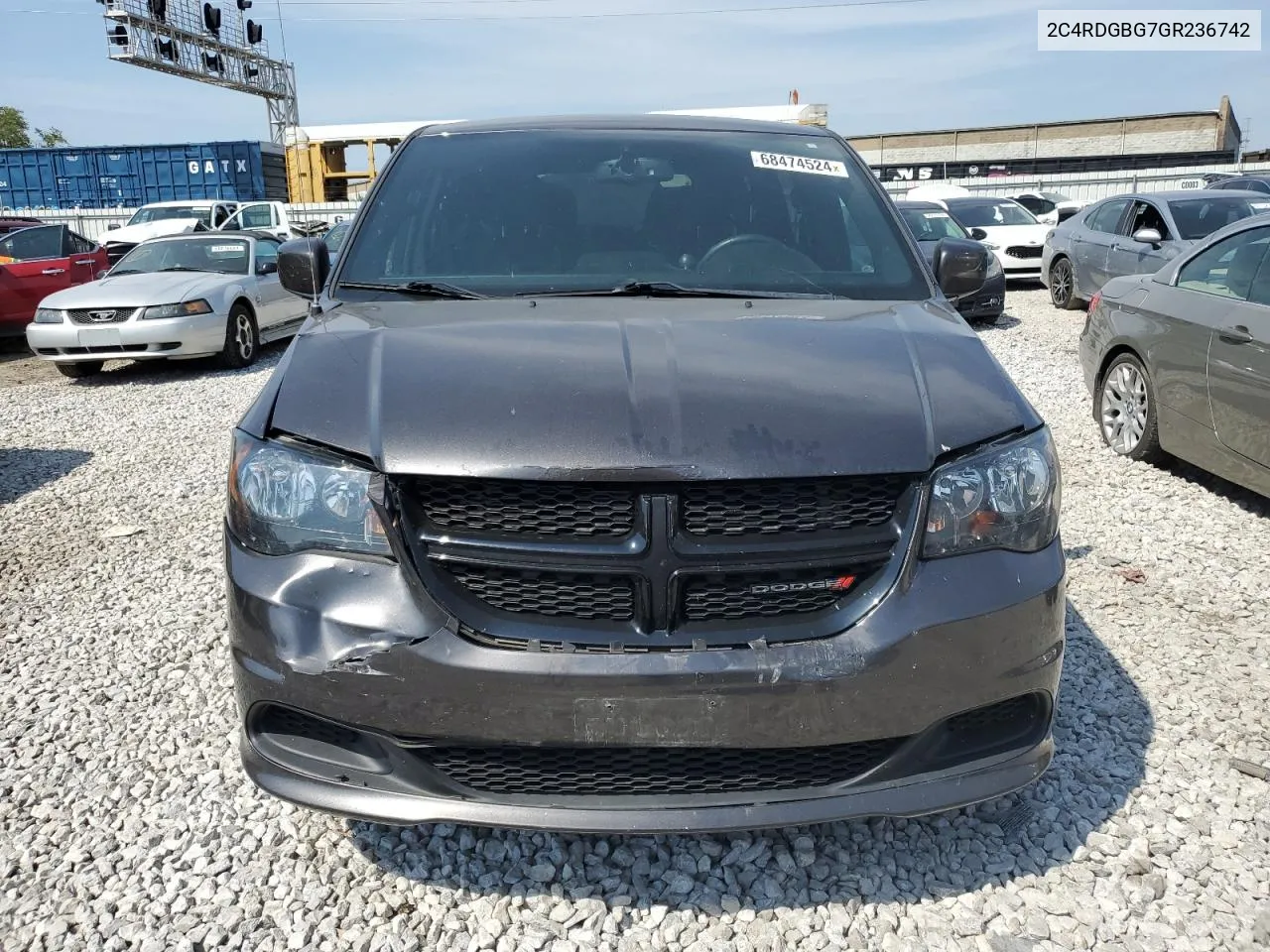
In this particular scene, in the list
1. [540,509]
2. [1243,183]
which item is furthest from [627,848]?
[1243,183]

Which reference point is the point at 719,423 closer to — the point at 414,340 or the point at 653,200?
the point at 414,340

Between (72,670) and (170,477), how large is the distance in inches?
120

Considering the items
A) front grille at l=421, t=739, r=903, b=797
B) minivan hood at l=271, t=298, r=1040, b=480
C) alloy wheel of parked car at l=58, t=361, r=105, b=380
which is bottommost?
front grille at l=421, t=739, r=903, b=797

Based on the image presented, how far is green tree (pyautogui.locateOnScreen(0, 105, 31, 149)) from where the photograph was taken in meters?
73.4

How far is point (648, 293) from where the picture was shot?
112 inches

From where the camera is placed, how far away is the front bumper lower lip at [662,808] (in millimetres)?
2006

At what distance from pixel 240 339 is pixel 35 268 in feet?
13.0

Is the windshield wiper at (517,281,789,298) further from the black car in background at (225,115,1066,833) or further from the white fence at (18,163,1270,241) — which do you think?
the white fence at (18,163,1270,241)

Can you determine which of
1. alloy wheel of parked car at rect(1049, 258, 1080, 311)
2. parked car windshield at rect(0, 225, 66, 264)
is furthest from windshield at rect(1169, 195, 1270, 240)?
parked car windshield at rect(0, 225, 66, 264)

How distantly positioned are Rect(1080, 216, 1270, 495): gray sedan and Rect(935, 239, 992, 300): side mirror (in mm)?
2379

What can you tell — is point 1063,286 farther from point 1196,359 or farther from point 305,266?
point 305,266

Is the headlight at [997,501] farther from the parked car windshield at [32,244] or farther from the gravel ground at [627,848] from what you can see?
the parked car windshield at [32,244]

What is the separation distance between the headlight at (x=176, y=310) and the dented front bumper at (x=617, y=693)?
875 cm

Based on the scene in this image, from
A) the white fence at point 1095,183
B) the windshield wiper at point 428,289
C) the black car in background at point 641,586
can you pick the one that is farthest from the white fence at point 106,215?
the black car in background at point 641,586
